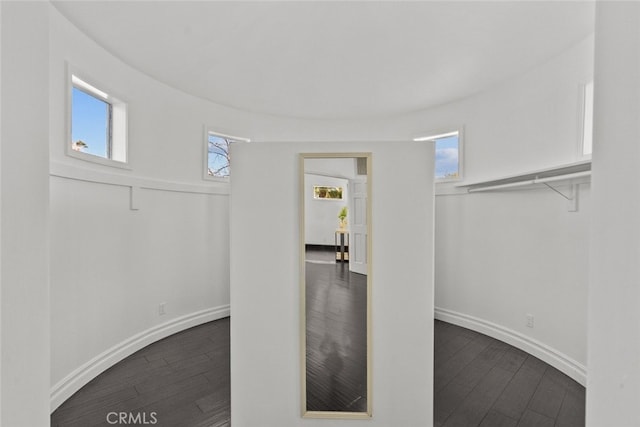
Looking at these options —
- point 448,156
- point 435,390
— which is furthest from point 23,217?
point 448,156

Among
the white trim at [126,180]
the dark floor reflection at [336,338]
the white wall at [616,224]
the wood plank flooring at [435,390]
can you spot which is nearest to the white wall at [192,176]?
the white trim at [126,180]

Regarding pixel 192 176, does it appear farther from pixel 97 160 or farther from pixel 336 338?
pixel 336 338

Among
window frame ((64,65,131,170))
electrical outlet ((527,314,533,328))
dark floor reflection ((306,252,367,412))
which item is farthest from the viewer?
electrical outlet ((527,314,533,328))

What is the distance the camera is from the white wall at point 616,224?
293 millimetres

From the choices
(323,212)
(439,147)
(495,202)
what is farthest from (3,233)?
(439,147)

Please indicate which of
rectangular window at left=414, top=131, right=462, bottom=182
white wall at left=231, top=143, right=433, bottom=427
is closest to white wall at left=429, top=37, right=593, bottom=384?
rectangular window at left=414, top=131, right=462, bottom=182

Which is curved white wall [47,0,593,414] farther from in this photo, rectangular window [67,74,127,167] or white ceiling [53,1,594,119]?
→ white ceiling [53,1,594,119]

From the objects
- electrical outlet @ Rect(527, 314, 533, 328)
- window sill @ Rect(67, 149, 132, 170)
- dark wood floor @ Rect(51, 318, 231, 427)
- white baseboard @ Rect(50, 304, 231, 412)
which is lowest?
dark wood floor @ Rect(51, 318, 231, 427)

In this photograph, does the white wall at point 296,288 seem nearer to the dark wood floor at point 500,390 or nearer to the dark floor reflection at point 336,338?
the dark floor reflection at point 336,338

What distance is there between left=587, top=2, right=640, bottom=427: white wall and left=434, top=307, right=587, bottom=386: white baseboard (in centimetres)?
262

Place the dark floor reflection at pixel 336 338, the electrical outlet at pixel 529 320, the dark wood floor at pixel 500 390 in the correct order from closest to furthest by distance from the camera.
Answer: the dark floor reflection at pixel 336 338
the dark wood floor at pixel 500 390
the electrical outlet at pixel 529 320

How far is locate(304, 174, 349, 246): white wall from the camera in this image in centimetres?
163

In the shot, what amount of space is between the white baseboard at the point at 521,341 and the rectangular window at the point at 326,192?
7.74ft

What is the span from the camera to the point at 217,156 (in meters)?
3.52
